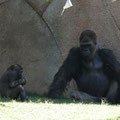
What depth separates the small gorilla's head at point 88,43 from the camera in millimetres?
8977

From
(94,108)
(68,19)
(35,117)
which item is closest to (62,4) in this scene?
(68,19)

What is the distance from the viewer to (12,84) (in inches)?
324

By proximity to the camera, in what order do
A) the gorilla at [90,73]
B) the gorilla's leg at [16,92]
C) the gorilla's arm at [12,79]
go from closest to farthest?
the gorilla's leg at [16,92], the gorilla's arm at [12,79], the gorilla at [90,73]

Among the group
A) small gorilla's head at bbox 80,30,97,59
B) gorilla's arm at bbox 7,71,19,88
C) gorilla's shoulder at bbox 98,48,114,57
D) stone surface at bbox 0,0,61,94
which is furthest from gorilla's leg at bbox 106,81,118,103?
gorilla's arm at bbox 7,71,19,88

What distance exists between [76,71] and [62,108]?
254 centimetres

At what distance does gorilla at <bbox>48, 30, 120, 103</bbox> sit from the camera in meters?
8.89

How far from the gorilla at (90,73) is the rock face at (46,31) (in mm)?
583

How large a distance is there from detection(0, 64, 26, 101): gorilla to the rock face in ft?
6.22

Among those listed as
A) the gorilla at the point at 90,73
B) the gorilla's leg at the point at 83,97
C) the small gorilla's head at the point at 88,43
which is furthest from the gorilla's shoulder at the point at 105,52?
the gorilla's leg at the point at 83,97

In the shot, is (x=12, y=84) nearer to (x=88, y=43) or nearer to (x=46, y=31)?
(x=88, y=43)

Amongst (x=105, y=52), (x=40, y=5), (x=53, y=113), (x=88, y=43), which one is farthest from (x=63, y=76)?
(x=53, y=113)

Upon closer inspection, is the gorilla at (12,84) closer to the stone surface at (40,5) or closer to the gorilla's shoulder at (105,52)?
the gorilla's shoulder at (105,52)

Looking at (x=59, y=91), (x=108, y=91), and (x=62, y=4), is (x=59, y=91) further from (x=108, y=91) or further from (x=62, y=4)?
(x=62, y=4)

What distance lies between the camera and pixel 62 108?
6680 millimetres
